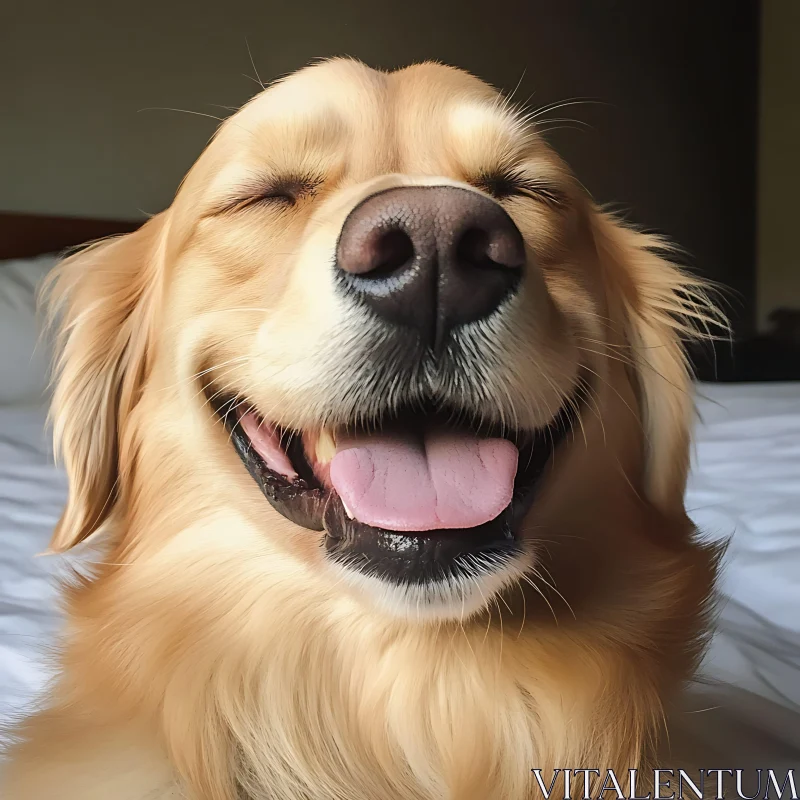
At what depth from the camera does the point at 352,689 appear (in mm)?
771

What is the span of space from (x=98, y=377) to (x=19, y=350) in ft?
6.21

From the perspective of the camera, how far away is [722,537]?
1322 millimetres

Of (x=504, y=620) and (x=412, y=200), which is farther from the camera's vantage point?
(x=504, y=620)

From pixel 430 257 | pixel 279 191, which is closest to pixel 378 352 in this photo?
pixel 430 257

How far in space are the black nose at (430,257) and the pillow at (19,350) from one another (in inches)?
88.8

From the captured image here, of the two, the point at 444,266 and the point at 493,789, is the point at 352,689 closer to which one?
the point at 493,789

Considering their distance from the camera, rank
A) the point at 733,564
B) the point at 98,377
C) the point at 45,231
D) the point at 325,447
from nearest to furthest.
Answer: the point at 325,447 < the point at 98,377 < the point at 733,564 < the point at 45,231

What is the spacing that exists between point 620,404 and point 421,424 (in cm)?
35

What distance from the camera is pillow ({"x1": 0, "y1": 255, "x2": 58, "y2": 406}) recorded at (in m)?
2.60

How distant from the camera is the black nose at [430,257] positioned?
23.9 inches

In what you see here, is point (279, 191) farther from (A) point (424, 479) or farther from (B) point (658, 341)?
(B) point (658, 341)

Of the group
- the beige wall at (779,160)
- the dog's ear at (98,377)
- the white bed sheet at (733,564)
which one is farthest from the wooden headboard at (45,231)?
the beige wall at (779,160)

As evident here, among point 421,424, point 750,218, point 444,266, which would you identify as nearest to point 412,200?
point 444,266

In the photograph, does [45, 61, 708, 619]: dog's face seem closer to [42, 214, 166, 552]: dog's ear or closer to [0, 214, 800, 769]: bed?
[42, 214, 166, 552]: dog's ear
